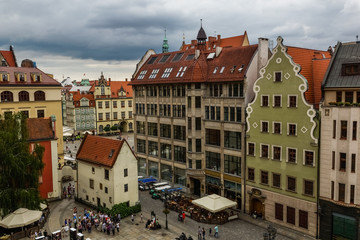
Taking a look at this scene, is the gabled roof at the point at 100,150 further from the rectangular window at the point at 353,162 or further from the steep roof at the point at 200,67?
the rectangular window at the point at 353,162

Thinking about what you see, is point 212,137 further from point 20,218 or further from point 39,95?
point 39,95

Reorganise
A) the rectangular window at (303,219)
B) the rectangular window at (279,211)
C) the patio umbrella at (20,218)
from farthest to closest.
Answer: the rectangular window at (279,211) < the rectangular window at (303,219) < the patio umbrella at (20,218)

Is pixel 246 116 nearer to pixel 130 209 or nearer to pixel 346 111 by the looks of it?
pixel 346 111

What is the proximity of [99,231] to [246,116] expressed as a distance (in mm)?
24456

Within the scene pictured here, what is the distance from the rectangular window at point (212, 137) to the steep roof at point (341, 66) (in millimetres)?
17780

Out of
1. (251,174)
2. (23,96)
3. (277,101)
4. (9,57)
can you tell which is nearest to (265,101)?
(277,101)

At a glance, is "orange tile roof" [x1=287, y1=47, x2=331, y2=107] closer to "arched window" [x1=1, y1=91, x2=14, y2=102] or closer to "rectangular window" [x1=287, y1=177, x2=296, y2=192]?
"rectangular window" [x1=287, y1=177, x2=296, y2=192]

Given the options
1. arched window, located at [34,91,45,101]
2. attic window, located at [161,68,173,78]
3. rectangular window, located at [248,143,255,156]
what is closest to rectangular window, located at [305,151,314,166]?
rectangular window, located at [248,143,255,156]

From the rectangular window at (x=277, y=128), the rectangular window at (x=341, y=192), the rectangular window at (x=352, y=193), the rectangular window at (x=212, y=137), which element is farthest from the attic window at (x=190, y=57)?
the rectangular window at (x=352, y=193)

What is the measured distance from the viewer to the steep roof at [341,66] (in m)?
34.9

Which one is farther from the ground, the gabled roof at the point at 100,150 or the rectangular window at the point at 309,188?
the gabled roof at the point at 100,150

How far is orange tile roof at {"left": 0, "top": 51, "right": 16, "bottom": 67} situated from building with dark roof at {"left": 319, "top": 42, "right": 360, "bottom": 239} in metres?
68.8

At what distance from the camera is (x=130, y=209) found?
149 ft

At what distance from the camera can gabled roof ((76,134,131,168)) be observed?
45219 millimetres
